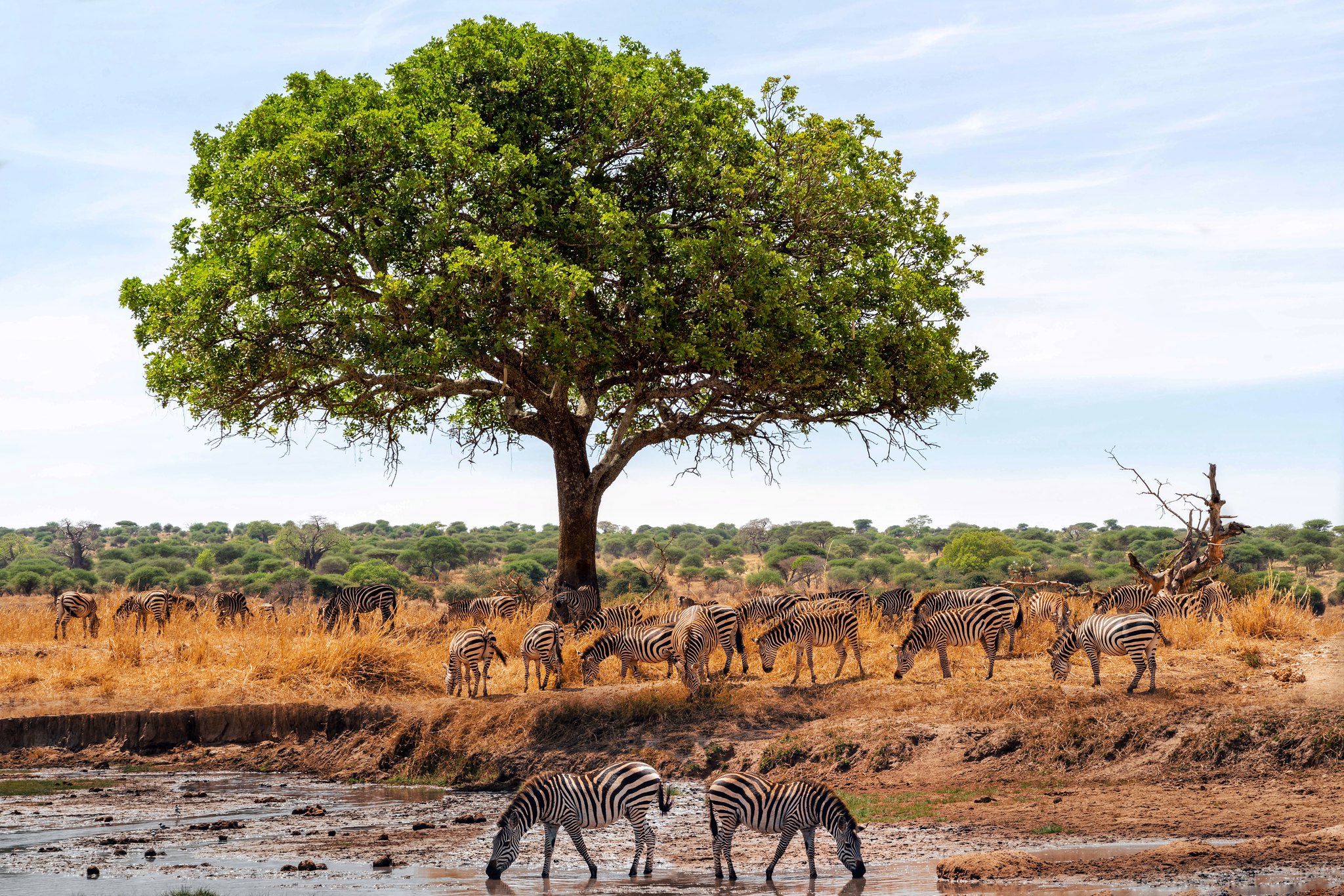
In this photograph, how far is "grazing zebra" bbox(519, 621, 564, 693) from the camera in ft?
64.6

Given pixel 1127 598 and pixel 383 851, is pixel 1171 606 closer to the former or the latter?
pixel 1127 598

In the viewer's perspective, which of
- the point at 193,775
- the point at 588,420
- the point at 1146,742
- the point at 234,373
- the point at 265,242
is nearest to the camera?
the point at 1146,742

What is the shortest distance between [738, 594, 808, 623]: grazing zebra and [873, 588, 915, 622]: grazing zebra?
2.67 metres

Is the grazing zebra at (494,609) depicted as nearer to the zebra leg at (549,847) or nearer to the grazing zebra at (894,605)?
the grazing zebra at (894,605)

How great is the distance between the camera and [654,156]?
2400 centimetres

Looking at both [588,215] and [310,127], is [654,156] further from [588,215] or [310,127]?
[310,127]

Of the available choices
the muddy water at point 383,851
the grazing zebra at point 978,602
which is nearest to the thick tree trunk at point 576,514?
the grazing zebra at point 978,602

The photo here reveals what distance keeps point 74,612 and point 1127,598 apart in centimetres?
2306

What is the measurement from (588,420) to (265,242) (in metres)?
8.24

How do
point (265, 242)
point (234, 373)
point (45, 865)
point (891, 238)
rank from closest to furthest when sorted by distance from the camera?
point (45, 865)
point (265, 242)
point (234, 373)
point (891, 238)

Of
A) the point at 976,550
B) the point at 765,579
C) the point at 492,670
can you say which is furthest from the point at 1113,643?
the point at 976,550

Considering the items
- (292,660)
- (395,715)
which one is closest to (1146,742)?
(395,715)

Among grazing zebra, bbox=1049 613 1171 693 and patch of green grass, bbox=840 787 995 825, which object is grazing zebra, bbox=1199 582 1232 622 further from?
patch of green grass, bbox=840 787 995 825

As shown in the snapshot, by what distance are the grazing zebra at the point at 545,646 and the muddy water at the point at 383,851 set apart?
11.5ft
